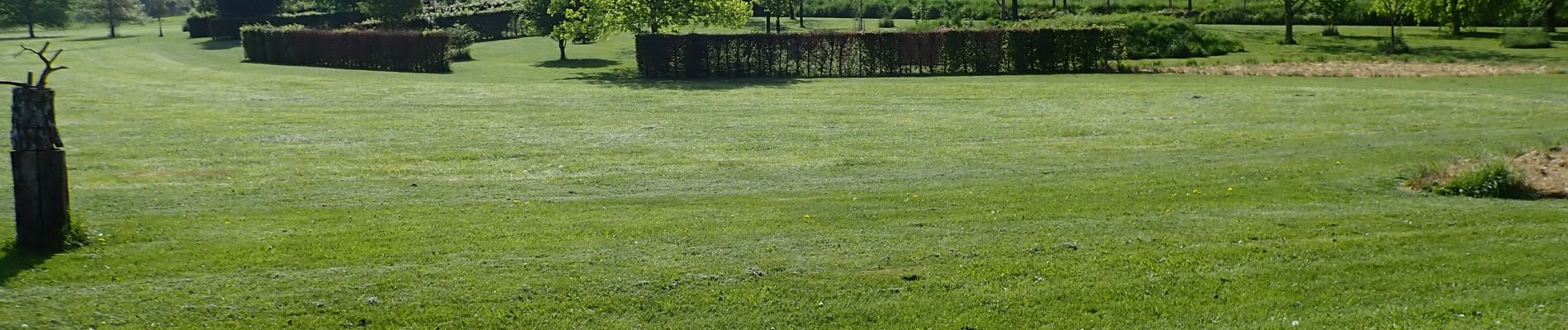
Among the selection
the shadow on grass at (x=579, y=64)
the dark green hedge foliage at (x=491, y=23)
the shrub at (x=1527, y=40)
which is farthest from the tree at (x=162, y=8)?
the shrub at (x=1527, y=40)

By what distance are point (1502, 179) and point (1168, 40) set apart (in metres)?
29.5

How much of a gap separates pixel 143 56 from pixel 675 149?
3308 centimetres

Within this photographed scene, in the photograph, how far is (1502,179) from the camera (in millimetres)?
12836

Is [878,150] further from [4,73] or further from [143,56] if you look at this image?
[143,56]

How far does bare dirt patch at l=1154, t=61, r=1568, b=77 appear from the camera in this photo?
31.8 metres

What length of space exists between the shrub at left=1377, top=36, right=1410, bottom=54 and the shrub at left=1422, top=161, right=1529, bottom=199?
3016 centimetres

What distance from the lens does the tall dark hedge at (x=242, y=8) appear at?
215 feet

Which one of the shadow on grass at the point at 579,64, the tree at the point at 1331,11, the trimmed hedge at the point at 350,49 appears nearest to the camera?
the trimmed hedge at the point at 350,49

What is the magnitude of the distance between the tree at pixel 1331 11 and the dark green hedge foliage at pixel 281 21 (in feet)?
140

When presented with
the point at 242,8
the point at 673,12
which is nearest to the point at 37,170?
the point at 673,12

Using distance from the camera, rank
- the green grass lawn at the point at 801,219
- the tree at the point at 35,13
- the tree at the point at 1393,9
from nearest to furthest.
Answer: the green grass lawn at the point at 801,219, the tree at the point at 1393,9, the tree at the point at 35,13

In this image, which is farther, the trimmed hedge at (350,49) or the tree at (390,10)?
the tree at (390,10)

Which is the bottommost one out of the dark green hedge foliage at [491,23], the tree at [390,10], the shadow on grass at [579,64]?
the shadow on grass at [579,64]

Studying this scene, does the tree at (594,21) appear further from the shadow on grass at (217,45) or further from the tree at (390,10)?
the shadow on grass at (217,45)
